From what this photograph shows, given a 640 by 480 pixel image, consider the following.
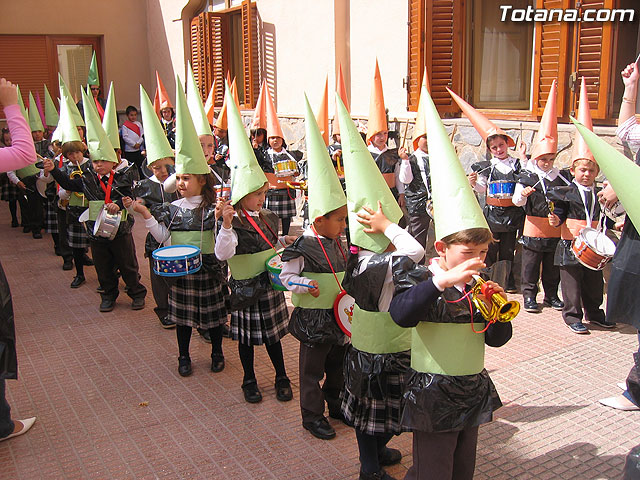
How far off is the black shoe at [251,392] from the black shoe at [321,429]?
1.86 ft

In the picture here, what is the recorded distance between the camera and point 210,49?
13477 mm

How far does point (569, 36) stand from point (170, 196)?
4364 millimetres

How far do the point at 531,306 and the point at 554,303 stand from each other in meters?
0.29

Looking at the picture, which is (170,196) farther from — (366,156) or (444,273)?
(444,273)

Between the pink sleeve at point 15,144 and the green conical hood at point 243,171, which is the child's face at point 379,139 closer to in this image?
the green conical hood at point 243,171

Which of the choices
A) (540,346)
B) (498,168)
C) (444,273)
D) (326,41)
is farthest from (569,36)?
(444,273)

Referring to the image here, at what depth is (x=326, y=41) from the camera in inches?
386

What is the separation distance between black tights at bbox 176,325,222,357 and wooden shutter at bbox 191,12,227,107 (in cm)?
914

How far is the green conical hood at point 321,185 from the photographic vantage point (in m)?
3.52

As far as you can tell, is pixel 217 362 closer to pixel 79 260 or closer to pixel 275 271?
pixel 275 271

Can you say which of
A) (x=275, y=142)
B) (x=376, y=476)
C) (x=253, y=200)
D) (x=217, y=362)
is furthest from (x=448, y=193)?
(x=275, y=142)

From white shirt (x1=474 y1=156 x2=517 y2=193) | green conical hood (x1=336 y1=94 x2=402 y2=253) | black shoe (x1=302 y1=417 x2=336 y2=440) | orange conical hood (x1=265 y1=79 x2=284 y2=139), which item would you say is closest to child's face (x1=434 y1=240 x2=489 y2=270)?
green conical hood (x1=336 y1=94 x2=402 y2=253)

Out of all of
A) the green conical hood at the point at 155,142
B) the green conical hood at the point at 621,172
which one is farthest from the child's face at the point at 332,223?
the green conical hood at the point at 155,142

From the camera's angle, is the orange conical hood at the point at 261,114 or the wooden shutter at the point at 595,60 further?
the orange conical hood at the point at 261,114
